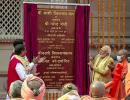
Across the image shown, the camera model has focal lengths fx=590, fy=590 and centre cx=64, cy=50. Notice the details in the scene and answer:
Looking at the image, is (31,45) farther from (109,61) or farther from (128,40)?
(128,40)

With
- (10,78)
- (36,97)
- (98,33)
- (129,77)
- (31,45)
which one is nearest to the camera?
(36,97)

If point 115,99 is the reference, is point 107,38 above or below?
above

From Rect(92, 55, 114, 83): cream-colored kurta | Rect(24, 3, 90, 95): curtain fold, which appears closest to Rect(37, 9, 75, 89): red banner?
Rect(24, 3, 90, 95): curtain fold

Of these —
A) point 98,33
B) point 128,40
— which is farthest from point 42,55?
point 128,40

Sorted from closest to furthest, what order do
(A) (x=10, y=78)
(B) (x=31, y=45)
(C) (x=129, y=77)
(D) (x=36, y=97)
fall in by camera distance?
1. (D) (x=36, y=97)
2. (A) (x=10, y=78)
3. (B) (x=31, y=45)
4. (C) (x=129, y=77)

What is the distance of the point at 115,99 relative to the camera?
10.4 m

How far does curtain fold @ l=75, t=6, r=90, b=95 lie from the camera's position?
1055 cm

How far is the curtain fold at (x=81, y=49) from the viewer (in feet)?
34.6

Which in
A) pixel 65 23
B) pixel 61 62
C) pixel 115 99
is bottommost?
pixel 115 99

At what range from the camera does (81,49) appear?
10578mm

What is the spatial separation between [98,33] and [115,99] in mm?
2850

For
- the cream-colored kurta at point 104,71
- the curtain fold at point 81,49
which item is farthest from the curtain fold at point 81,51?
the cream-colored kurta at point 104,71

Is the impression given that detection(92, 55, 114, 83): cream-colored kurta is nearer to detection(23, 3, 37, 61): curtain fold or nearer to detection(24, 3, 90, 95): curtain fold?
detection(24, 3, 90, 95): curtain fold

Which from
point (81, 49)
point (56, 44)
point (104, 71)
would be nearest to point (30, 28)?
point (56, 44)
